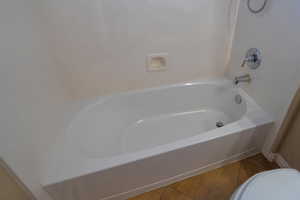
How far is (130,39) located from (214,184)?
126 cm

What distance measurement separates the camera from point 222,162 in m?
1.34

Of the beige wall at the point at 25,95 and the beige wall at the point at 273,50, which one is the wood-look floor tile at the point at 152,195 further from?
the beige wall at the point at 273,50

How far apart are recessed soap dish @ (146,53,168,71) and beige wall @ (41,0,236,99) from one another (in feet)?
0.14

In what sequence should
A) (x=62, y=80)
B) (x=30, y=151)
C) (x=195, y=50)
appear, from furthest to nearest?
(x=195, y=50) → (x=62, y=80) → (x=30, y=151)

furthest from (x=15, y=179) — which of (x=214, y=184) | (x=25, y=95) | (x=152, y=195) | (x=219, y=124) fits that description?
(x=219, y=124)

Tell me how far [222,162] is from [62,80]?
140 centimetres

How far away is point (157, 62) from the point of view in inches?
60.1

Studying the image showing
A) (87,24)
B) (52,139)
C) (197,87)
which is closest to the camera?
(52,139)

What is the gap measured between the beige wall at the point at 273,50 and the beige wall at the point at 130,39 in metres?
0.21

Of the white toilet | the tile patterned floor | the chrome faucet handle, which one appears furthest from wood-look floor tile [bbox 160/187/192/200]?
the chrome faucet handle

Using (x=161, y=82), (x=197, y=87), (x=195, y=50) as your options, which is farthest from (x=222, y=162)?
(x=195, y=50)

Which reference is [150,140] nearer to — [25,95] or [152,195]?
[152,195]

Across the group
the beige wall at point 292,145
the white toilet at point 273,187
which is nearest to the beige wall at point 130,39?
the beige wall at point 292,145

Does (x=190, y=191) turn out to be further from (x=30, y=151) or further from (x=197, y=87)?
(x=30, y=151)
